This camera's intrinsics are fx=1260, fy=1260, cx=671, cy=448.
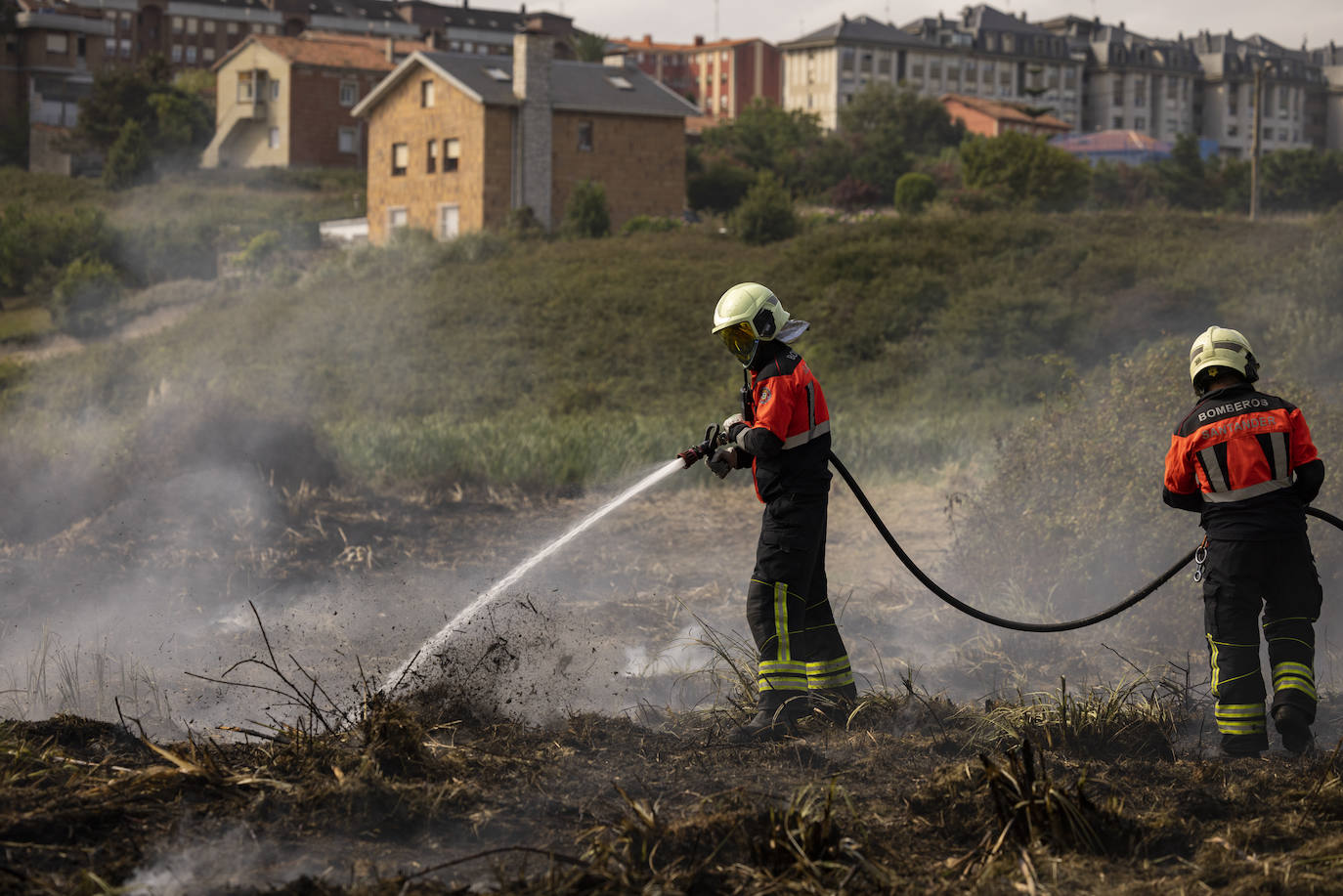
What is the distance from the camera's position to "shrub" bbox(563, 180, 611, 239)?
3797cm

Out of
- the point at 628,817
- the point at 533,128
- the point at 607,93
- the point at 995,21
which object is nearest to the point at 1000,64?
the point at 995,21

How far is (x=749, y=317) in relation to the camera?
534cm

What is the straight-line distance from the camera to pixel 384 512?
1043 cm

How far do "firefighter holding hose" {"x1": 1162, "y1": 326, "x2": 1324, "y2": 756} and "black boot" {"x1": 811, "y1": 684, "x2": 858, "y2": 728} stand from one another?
148cm

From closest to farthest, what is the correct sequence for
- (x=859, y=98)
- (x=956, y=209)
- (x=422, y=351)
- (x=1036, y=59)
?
1. (x=422, y=351)
2. (x=956, y=209)
3. (x=859, y=98)
4. (x=1036, y=59)

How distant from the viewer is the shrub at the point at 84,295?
3391cm

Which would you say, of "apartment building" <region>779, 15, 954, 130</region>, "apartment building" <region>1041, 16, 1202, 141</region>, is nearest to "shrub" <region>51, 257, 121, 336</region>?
"apartment building" <region>779, 15, 954, 130</region>

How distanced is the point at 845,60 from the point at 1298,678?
317 feet

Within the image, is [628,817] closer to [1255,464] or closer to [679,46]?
[1255,464]

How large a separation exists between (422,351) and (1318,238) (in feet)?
57.6

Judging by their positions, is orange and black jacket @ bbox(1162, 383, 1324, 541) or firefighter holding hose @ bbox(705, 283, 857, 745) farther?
firefighter holding hose @ bbox(705, 283, 857, 745)

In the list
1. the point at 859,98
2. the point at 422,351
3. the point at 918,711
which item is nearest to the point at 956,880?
the point at 918,711

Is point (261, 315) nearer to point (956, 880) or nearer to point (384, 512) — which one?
point (384, 512)

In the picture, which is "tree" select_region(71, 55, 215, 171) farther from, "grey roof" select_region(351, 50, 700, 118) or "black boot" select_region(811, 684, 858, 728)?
"black boot" select_region(811, 684, 858, 728)
